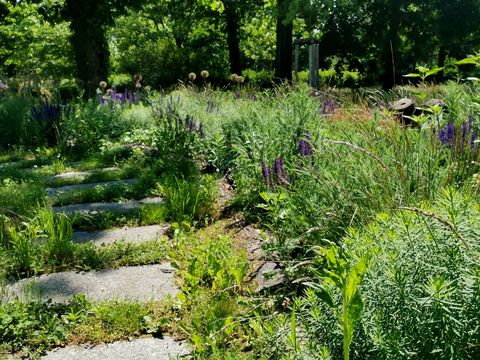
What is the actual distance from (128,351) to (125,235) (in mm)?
1579

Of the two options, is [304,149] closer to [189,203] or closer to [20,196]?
[189,203]

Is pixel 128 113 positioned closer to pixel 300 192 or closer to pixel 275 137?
pixel 275 137

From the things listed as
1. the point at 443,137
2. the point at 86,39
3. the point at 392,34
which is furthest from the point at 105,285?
the point at 392,34

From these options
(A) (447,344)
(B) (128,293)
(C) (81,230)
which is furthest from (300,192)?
(C) (81,230)

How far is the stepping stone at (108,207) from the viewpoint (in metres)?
4.46

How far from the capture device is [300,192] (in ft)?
9.99

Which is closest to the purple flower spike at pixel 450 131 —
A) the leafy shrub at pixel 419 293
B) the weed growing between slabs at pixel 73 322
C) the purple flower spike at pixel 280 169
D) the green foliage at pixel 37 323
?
the purple flower spike at pixel 280 169

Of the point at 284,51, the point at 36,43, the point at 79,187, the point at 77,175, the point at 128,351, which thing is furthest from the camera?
the point at 36,43

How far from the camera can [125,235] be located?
3895mm

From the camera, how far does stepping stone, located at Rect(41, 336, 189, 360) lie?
2.37 m

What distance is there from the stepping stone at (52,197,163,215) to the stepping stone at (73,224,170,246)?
1.32ft

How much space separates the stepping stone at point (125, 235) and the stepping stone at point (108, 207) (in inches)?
15.8

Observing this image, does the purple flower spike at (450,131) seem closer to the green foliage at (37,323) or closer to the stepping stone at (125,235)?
the stepping stone at (125,235)

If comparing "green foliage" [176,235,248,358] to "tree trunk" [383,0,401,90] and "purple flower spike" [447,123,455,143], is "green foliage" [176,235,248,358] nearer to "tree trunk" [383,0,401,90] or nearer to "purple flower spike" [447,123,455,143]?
"purple flower spike" [447,123,455,143]
